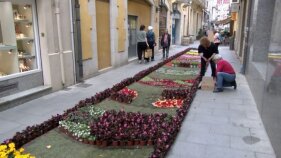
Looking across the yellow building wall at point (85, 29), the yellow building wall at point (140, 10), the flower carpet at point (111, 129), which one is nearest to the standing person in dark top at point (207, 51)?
the flower carpet at point (111, 129)

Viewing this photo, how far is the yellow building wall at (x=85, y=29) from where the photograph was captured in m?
8.73

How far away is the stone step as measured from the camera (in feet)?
19.9

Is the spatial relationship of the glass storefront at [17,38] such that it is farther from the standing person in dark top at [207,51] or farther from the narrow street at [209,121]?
the standing person in dark top at [207,51]

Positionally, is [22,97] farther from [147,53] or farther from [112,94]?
[147,53]

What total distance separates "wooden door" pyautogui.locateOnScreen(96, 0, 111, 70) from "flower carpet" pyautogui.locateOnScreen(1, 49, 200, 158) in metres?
4.00

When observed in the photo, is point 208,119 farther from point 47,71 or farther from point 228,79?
point 47,71

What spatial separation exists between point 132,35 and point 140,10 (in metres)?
1.81

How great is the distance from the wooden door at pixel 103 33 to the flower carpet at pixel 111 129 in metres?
4.00

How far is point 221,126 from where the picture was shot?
203 inches

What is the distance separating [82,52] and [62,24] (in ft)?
4.28

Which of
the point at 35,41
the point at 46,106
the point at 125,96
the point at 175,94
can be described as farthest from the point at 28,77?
the point at 175,94

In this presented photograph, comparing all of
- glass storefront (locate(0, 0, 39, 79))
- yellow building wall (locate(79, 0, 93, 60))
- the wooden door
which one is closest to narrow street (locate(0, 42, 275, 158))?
glass storefront (locate(0, 0, 39, 79))

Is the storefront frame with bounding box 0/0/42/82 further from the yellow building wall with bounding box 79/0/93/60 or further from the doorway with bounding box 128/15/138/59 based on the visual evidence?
the doorway with bounding box 128/15/138/59

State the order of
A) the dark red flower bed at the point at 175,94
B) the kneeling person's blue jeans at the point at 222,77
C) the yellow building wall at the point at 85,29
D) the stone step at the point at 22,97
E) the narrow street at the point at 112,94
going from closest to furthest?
1. the narrow street at the point at 112,94
2. the stone step at the point at 22,97
3. the dark red flower bed at the point at 175,94
4. the kneeling person's blue jeans at the point at 222,77
5. the yellow building wall at the point at 85,29
